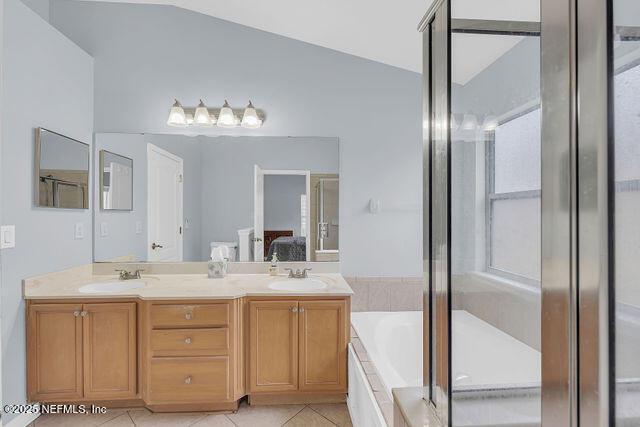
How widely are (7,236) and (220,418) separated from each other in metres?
1.61

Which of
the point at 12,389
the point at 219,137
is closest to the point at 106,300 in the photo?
the point at 12,389

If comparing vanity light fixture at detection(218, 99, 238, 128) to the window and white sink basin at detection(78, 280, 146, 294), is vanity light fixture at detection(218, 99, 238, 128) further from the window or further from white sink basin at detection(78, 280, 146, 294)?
the window

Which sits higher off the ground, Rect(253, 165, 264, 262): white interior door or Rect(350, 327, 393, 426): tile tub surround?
Rect(253, 165, 264, 262): white interior door

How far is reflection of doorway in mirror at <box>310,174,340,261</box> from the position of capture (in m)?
3.11

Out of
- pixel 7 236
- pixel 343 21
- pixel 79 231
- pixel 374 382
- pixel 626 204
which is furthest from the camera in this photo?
pixel 79 231

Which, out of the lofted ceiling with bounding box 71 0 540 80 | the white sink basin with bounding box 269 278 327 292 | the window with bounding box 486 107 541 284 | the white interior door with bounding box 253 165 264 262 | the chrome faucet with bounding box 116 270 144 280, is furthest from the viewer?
the white interior door with bounding box 253 165 264 262

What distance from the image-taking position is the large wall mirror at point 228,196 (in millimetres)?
3025

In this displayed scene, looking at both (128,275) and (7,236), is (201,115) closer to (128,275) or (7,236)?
(128,275)

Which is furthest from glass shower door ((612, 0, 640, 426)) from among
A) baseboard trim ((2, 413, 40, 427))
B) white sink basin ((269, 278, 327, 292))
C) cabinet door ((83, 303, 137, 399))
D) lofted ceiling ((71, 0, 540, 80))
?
baseboard trim ((2, 413, 40, 427))

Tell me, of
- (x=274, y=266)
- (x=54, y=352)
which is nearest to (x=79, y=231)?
(x=54, y=352)

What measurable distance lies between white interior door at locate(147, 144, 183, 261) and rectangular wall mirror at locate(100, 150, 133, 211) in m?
0.15

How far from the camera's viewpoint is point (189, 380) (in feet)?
7.77

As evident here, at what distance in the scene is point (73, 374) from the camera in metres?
2.38

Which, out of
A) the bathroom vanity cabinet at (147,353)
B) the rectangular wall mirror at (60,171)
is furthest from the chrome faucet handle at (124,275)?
the rectangular wall mirror at (60,171)
